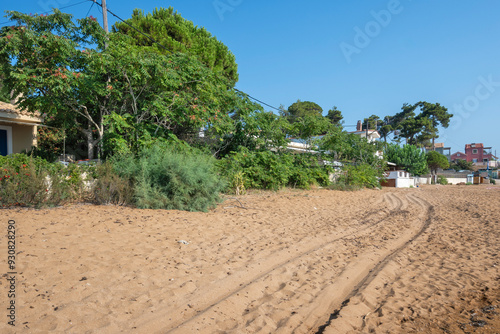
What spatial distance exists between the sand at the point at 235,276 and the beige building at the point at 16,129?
28.6ft

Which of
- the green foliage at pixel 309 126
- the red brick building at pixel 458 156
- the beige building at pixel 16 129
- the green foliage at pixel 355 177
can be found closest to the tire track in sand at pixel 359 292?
the green foliage at pixel 309 126

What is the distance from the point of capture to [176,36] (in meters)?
17.1

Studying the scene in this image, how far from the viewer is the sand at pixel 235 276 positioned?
295 centimetres

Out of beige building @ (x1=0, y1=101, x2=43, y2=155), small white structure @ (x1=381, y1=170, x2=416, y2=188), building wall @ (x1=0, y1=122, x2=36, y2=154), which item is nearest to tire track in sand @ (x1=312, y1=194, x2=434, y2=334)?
beige building @ (x1=0, y1=101, x2=43, y2=155)

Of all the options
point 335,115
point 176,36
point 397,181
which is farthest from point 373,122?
point 176,36

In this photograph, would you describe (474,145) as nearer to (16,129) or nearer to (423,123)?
(423,123)

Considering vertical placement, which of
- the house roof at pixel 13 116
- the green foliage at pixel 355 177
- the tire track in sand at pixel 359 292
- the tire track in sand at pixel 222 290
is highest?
the house roof at pixel 13 116

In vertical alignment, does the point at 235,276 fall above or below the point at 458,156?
below

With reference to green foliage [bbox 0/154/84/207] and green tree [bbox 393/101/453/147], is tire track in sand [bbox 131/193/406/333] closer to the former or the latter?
green foliage [bbox 0/154/84/207]

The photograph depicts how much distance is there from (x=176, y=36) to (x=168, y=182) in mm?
12253

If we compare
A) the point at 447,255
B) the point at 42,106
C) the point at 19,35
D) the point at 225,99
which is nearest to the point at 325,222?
the point at 447,255

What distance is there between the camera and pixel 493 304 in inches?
135

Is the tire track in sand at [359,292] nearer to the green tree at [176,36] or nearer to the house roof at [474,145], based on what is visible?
the green tree at [176,36]

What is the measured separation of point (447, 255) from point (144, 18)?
56.5 feet
